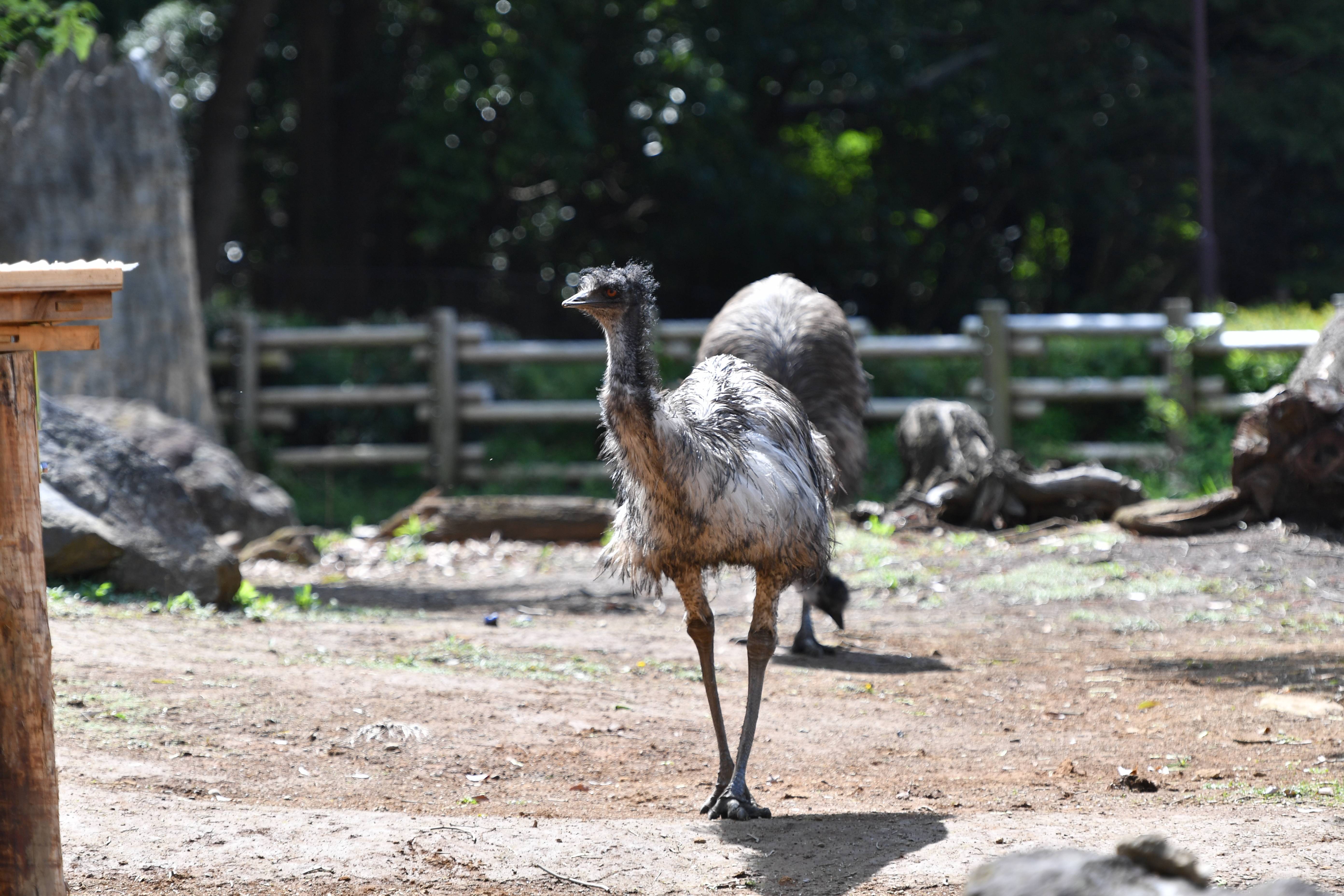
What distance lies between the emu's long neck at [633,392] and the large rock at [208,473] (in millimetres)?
5626

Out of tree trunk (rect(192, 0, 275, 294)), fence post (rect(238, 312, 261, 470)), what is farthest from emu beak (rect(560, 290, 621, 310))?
tree trunk (rect(192, 0, 275, 294))

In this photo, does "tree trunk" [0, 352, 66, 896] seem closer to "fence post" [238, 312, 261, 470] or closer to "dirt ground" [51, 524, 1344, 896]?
"dirt ground" [51, 524, 1344, 896]

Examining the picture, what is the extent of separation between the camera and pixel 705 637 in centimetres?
470

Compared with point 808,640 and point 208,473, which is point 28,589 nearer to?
point 808,640

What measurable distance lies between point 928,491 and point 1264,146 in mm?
10830

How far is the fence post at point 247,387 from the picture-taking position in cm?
1250

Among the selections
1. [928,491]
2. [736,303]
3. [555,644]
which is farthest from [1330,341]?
[555,644]

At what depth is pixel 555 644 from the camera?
6.63 m

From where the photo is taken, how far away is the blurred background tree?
15617 mm

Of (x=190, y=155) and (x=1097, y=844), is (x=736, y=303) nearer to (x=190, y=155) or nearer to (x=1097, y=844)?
(x=1097, y=844)

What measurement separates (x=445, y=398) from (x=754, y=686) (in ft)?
27.1

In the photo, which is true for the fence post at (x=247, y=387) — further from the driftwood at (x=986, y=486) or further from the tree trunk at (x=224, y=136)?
the driftwood at (x=986, y=486)

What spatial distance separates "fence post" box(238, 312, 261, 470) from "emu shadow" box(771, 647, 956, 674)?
711cm

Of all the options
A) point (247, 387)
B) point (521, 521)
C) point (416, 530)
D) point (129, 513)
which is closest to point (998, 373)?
point (521, 521)
